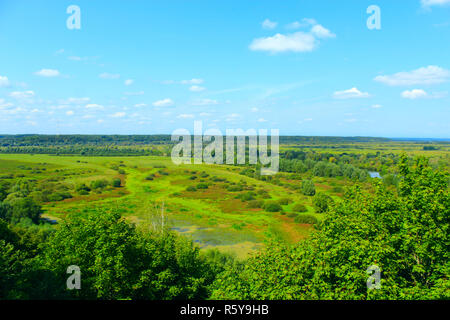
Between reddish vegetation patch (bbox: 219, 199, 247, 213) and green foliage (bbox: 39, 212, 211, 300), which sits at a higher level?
green foliage (bbox: 39, 212, 211, 300)

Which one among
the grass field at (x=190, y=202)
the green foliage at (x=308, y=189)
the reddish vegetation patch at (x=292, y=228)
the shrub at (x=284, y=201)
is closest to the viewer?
the reddish vegetation patch at (x=292, y=228)

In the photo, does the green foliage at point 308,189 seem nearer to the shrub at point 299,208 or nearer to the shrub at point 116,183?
the shrub at point 299,208

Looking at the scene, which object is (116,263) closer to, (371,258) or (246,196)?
(371,258)

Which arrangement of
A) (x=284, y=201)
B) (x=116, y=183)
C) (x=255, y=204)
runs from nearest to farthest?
(x=255, y=204)
(x=284, y=201)
(x=116, y=183)

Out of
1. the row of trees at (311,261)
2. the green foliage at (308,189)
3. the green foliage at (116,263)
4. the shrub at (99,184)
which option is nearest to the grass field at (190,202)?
the green foliage at (308,189)

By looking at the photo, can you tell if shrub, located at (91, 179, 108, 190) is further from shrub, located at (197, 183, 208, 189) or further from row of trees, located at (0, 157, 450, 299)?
row of trees, located at (0, 157, 450, 299)

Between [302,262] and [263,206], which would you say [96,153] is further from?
[302,262]

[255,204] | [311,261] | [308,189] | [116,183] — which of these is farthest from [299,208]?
[116,183]

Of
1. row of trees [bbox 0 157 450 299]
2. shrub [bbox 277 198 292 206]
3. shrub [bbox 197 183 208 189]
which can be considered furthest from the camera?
shrub [bbox 197 183 208 189]

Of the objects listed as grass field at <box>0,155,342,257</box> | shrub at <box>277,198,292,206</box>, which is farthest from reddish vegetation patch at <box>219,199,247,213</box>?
shrub at <box>277,198,292,206</box>
